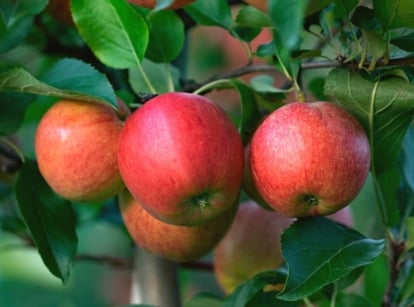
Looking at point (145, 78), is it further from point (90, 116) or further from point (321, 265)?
point (321, 265)

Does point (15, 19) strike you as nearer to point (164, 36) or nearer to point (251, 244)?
point (164, 36)

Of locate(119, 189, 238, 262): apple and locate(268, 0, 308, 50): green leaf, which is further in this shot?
locate(119, 189, 238, 262): apple

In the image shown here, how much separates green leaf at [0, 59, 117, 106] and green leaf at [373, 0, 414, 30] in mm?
230

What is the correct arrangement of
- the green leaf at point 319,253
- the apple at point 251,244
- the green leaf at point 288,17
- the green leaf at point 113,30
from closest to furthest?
1. the green leaf at point 288,17
2. the green leaf at point 319,253
3. the green leaf at point 113,30
4. the apple at point 251,244

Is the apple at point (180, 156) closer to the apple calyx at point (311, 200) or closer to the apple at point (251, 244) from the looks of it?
the apple calyx at point (311, 200)

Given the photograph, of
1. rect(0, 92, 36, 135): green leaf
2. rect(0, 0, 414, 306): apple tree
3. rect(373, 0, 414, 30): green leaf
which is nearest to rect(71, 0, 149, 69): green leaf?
rect(0, 0, 414, 306): apple tree

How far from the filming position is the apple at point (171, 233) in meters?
0.86

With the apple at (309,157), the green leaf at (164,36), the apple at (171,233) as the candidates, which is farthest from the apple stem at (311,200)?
the green leaf at (164,36)

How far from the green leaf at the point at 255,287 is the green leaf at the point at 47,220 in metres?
0.16

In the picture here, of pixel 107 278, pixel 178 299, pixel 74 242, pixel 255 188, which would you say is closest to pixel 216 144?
pixel 255 188

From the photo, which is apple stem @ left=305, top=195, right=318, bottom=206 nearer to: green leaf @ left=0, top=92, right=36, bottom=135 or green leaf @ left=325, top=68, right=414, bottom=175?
green leaf @ left=325, top=68, right=414, bottom=175

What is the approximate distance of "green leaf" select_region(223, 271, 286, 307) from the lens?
869mm

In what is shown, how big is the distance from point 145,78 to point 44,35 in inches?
14.5

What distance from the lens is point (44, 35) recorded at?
1170mm
